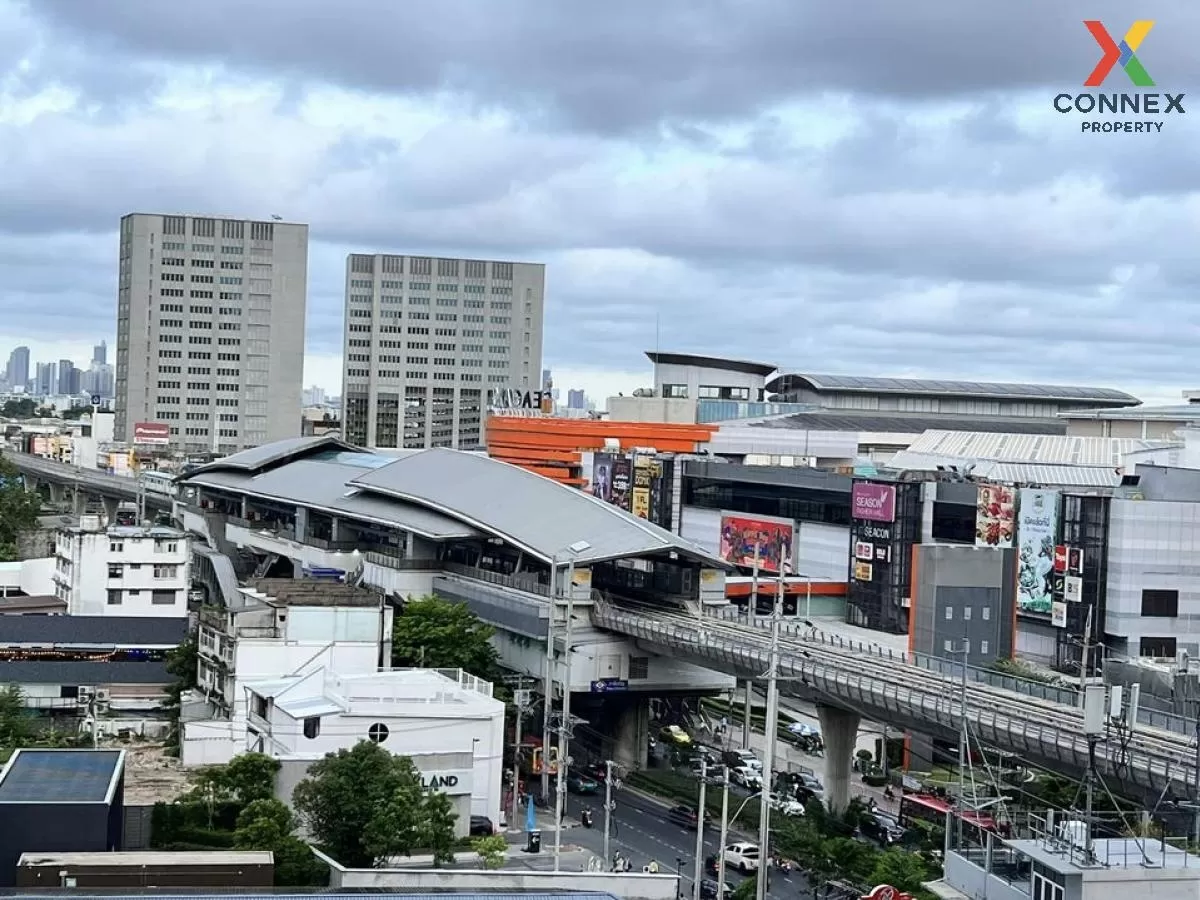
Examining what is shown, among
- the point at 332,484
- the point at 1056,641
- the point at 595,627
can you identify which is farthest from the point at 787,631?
the point at 332,484

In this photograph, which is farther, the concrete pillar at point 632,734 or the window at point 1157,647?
the window at point 1157,647

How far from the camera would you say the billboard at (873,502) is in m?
93.8

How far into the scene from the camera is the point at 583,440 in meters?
141

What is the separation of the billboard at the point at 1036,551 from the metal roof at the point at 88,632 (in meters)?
36.9

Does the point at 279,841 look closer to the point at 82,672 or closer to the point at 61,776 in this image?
the point at 61,776

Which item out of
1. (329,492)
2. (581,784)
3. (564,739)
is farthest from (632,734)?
(329,492)

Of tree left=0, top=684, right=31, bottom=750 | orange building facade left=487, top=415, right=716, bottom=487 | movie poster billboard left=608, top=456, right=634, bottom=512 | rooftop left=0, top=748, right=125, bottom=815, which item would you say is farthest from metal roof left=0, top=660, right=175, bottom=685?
orange building facade left=487, top=415, right=716, bottom=487

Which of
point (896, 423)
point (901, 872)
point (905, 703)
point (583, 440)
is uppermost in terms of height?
point (896, 423)

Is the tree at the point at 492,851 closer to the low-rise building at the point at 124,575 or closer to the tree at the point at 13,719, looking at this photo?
the tree at the point at 13,719

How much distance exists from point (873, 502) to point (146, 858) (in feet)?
198

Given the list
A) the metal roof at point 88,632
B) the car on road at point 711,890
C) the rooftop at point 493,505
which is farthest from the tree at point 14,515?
the car on road at point 711,890

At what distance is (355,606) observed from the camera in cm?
6838

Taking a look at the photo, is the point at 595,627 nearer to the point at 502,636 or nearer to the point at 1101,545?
the point at 502,636

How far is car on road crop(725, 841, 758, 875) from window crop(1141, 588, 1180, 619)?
117 feet
